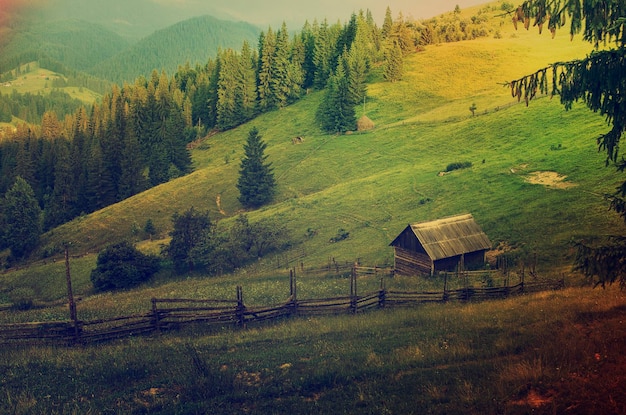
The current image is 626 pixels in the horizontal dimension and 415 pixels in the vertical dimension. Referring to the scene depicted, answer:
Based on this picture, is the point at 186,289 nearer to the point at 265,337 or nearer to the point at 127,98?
the point at 265,337

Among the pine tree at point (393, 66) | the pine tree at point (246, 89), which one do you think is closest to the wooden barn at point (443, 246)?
the pine tree at point (393, 66)

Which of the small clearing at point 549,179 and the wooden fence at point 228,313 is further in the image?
the small clearing at point 549,179

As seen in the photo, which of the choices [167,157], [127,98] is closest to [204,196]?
[167,157]

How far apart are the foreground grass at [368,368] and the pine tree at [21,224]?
65068 millimetres

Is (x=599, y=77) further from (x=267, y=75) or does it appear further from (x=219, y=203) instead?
(x=267, y=75)

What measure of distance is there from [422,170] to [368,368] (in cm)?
5111

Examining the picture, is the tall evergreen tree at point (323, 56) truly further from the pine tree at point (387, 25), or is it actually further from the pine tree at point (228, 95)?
the pine tree at point (228, 95)

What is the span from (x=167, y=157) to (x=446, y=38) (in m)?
78.7

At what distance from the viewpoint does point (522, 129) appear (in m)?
66.5

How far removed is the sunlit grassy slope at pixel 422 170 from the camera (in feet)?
146

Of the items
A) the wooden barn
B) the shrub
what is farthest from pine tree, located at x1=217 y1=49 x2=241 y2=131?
the wooden barn

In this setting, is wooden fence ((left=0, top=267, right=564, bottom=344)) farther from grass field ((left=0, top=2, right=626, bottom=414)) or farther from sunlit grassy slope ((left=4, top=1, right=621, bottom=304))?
sunlit grassy slope ((left=4, top=1, right=621, bottom=304))

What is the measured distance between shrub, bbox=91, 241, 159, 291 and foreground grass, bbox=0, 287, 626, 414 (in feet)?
95.3

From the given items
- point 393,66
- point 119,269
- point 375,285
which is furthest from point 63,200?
point 375,285
